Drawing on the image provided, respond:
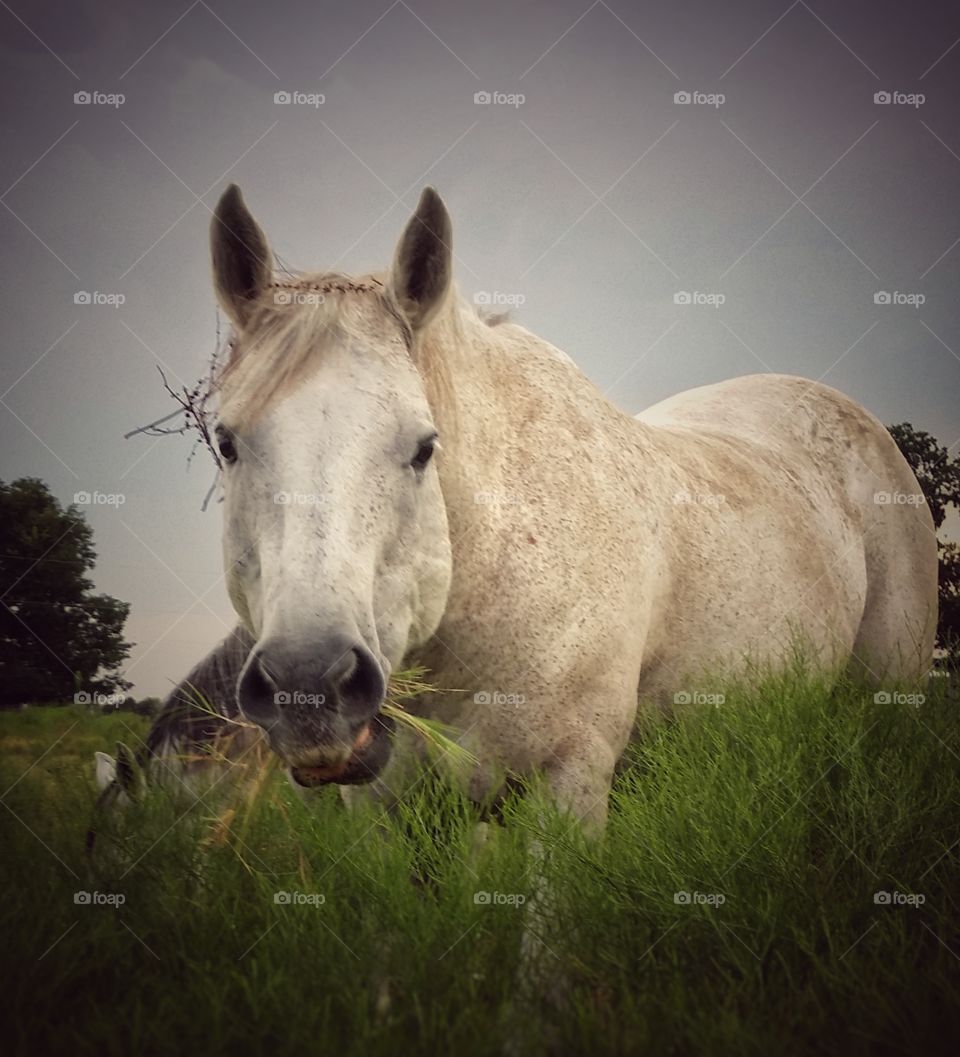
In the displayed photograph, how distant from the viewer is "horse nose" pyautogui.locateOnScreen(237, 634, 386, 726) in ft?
6.73

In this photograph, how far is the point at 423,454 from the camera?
2.57 metres

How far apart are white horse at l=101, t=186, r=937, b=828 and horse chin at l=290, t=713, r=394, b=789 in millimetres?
11

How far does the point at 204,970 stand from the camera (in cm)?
224

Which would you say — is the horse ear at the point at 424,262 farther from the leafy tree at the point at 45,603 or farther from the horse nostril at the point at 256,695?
the leafy tree at the point at 45,603

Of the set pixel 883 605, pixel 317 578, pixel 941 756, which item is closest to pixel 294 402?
pixel 317 578

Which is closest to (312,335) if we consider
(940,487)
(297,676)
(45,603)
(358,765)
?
(297,676)

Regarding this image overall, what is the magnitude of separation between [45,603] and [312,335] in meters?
2.01

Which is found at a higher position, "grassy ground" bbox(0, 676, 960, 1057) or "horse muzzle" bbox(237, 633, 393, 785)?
"horse muzzle" bbox(237, 633, 393, 785)

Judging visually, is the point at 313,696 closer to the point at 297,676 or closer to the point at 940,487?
the point at 297,676

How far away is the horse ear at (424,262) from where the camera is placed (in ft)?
8.84

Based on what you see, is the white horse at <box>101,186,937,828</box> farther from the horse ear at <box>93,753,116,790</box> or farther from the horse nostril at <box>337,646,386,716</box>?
the horse ear at <box>93,753,116,790</box>

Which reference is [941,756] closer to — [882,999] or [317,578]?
[882,999]

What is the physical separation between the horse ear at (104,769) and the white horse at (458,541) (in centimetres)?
49

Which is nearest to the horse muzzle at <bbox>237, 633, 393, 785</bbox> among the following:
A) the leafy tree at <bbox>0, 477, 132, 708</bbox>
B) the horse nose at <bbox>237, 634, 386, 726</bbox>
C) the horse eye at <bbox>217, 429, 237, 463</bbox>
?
the horse nose at <bbox>237, 634, 386, 726</bbox>
